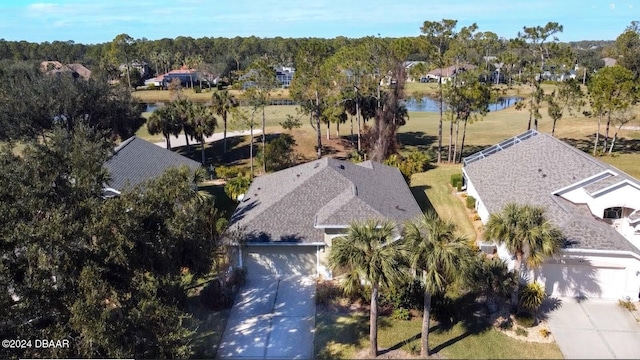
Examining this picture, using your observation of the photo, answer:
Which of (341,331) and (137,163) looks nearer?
(341,331)

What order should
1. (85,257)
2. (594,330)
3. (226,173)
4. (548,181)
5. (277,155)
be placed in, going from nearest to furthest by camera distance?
(85,257) < (594,330) < (548,181) < (226,173) < (277,155)

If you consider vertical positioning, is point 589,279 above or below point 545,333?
above

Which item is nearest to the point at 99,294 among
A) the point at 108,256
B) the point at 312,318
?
the point at 108,256

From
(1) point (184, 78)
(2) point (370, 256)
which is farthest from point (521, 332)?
(1) point (184, 78)

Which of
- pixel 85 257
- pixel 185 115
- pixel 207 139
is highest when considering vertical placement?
pixel 185 115

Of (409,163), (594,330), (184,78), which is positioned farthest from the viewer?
(184,78)

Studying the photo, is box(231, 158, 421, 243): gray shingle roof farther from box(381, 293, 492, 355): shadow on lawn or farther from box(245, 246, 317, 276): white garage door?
box(381, 293, 492, 355): shadow on lawn

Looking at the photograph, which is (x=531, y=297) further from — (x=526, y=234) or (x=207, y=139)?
(x=207, y=139)

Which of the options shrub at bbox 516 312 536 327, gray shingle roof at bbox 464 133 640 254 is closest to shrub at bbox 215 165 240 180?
gray shingle roof at bbox 464 133 640 254
